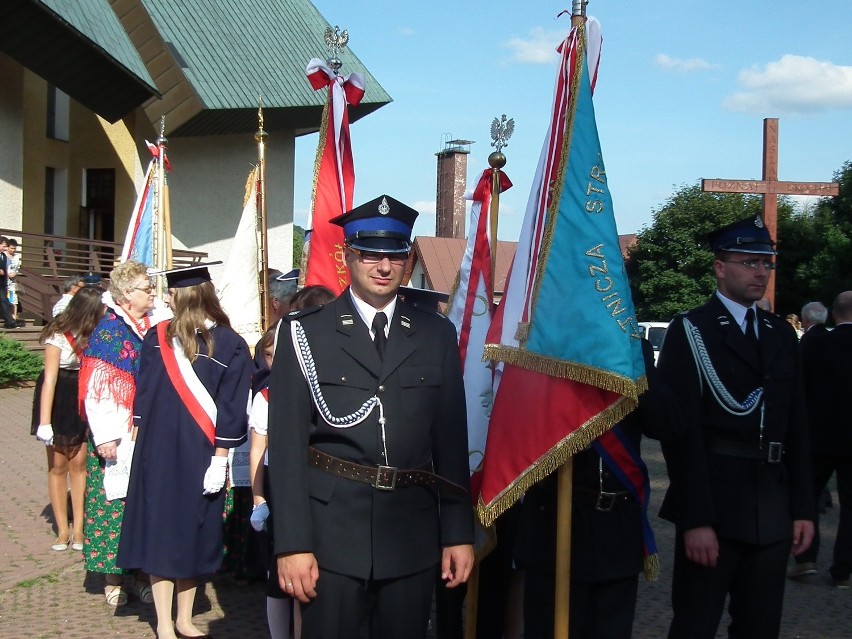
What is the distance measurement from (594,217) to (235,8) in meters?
27.4

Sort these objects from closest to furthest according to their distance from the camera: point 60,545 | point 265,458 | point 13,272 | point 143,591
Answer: point 265,458 → point 143,591 → point 60,545 → point 13,272

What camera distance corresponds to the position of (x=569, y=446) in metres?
3.88

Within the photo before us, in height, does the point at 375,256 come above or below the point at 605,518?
above

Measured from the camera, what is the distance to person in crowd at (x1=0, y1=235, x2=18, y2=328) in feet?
64.3

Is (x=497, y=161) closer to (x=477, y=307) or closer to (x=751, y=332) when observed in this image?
(x=477, y=307)

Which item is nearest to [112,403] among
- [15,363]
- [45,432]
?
[45,432]

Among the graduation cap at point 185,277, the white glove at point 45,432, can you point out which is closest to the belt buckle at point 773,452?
the graduation cap at point 185,277

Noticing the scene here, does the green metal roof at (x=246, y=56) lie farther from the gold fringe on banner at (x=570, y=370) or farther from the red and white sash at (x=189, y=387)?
the gold fringe on banner at (x=570, y=370)

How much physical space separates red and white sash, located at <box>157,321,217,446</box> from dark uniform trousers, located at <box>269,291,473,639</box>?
6.29 feet

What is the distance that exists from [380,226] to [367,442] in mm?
765

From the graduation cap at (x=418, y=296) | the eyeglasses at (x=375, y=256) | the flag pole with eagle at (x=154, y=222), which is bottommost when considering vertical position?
the graduation cap at (x=418, y=296)

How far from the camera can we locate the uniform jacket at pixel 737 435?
4047mm

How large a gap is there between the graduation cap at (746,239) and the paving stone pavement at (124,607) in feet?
8.80

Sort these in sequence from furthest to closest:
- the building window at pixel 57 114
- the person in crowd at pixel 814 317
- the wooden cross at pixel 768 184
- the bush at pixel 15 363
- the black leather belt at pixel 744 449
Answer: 1. the building window at pixel 57 114
2. the bush at pixel 15 363
3. the wooden cross at pixel 768 184
4. the person in crowd at pixel 814 317
5. the black leather belt at pixel 744 449
